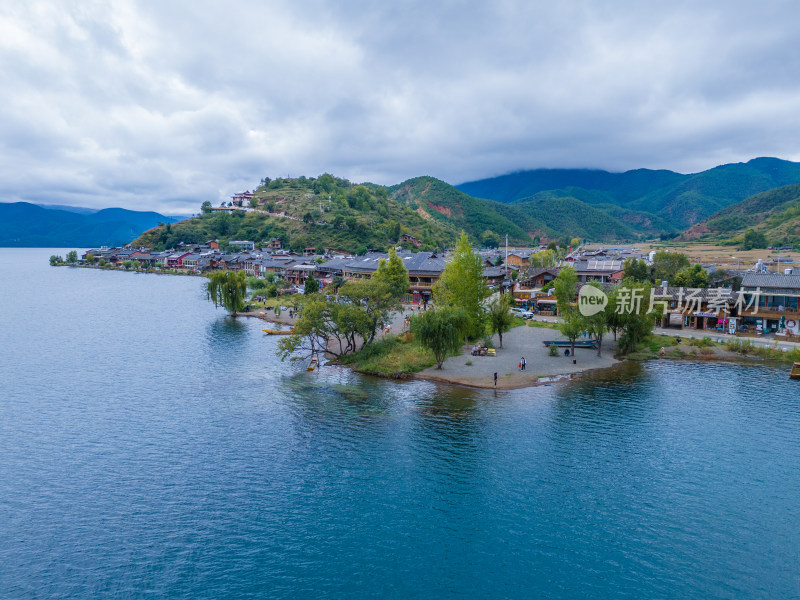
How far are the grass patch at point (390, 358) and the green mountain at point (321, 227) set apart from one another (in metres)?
94.3

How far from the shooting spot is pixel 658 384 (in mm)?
38031

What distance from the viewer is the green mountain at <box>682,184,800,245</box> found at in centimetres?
13600

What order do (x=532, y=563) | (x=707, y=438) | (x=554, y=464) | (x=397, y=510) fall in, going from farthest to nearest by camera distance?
(x=707, y=438) → (x=554, y=464) → (x=397, y=510) → (x=532, y=563)

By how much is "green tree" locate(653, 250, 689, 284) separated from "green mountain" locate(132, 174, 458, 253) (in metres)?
77.3

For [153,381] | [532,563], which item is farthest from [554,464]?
[153,381]

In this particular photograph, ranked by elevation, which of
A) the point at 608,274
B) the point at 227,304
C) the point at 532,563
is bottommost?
the point at 532,563

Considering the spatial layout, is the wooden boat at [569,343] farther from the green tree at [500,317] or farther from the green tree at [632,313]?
the green tree at [500,317]

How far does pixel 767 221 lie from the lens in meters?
156

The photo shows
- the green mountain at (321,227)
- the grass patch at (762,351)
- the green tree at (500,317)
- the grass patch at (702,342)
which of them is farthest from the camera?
the green mountain at (321,227)

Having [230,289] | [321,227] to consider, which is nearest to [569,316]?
[230,289]

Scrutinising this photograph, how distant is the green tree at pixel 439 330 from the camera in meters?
40.3

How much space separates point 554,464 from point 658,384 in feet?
61.1

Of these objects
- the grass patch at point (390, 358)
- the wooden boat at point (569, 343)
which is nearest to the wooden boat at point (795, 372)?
the wooden boat at point (569, 343)

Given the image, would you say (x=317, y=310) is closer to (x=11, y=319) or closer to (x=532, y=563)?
(x=532, y=563)
